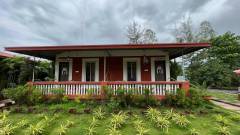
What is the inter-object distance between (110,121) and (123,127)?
56 centimetres

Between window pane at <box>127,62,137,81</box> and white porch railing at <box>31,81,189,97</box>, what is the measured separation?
2793 mm

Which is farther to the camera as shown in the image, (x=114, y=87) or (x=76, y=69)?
(x=76, y=69)

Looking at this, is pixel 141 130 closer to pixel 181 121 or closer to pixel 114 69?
pixel 181 121

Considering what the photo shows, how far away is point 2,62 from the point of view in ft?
32.0

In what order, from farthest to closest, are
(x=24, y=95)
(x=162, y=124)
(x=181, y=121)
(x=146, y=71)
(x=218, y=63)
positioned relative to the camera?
(x=218, y=63) < (x=146, y=71) < (x=24, y=95) < (x=181, y=121) < (x=162, y=124)

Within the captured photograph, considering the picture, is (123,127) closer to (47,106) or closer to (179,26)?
(47,106)

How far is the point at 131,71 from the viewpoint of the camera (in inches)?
396

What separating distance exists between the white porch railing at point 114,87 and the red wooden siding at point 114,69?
108 inches

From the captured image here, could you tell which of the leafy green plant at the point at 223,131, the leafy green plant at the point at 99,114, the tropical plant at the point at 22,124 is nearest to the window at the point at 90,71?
the leafy green plant at the point at 99,114

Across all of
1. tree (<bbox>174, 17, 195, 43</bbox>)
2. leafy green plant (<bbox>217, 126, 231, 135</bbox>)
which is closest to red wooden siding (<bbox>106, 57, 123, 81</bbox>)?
leafy green plant (<bbox>217, 126, 231, 135</bbox>)

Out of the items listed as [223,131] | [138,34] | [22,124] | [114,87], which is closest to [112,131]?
[114,87]

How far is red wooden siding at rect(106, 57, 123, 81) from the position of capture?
10.1 meters

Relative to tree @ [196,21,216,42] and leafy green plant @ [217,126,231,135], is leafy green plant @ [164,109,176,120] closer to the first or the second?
leafy green plant @ [217,126,231,135]

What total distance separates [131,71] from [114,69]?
1107mm
